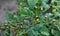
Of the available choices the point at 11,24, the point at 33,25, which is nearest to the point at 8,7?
the point at 11,24

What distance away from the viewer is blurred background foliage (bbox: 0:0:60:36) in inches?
60.5

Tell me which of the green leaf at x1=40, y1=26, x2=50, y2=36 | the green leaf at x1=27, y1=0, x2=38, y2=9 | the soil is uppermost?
the green leaf at x1=27, y1=0, x2=38, y2=9

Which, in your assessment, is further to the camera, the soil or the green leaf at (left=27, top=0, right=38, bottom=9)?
the soil

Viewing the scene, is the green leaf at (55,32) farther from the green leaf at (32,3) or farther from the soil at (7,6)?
the soil at (7,6)

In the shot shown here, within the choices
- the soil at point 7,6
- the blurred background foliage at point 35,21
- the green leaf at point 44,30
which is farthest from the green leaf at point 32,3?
the soil at point 7,6

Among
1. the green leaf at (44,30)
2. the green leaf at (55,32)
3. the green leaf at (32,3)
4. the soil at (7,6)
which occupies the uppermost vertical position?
the green leaf at (32,3)

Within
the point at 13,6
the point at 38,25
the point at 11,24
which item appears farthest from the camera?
the point at 13,6

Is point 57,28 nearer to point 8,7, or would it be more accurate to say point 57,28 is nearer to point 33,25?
point 33,25

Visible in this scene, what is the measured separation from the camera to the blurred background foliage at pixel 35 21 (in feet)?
5.04

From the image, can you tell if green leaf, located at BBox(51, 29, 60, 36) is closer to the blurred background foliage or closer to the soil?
the blurred background foliage

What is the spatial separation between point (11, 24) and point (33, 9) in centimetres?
27

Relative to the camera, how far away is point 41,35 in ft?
5.27

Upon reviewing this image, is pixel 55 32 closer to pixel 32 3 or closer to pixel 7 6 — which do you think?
pixel 32 3

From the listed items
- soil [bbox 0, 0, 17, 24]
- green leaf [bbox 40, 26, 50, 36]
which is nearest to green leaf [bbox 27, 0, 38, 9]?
green leaf [bbox 40, 26, 50, 36]
